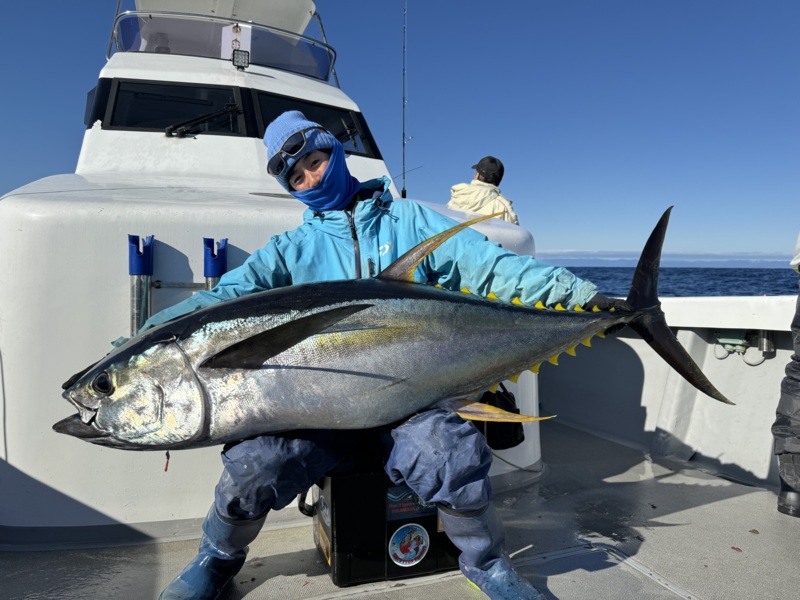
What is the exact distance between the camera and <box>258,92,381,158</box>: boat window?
15.0 ft

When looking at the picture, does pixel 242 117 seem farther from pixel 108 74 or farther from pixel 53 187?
pixel 53 187

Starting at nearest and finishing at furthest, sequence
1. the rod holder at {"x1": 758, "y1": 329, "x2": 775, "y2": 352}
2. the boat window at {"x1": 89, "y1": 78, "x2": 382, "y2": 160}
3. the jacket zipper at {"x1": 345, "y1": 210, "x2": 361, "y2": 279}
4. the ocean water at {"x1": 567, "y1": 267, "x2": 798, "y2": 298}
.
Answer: the jacket zipper at {"x1": 345, "y1": 210, "x2": 361, "y2": 279}, the rod holder at {"x1": 758, "y1": 329, "x2": 775, "y2": 352}, the boat window at {"x1": 89, "y1": 78, "x2": 382, "y2": 160}, the ocean water at {"x1": 567, "y1": 267, "x2": 798, "y2": 298}

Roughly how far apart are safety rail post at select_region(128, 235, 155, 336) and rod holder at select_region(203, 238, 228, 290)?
8.4 inches

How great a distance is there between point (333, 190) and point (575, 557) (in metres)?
1.74

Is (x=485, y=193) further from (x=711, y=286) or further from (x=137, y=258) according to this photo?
(x=711, y=286)

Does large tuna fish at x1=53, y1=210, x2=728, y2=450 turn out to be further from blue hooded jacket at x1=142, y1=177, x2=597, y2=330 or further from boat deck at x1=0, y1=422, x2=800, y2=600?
boat deck at x1=0, y1=422, x2=800, y2=600

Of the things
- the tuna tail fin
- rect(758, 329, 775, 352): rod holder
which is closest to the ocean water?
rect(758, 329, 775, 352): rod holder

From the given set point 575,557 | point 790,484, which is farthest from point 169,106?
point 790,484

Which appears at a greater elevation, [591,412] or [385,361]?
[385,361]

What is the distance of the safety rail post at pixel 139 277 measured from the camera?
232 centimetres

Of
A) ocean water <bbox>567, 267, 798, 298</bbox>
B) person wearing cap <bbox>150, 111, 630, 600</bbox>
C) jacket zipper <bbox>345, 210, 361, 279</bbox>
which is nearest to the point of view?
person wearing cap <bbox>150, 111, 630, 600</bbox>

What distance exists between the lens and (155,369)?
1.57 meters

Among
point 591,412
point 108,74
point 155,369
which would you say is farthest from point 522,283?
point 108,74

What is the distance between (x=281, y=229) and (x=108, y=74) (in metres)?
2.56
